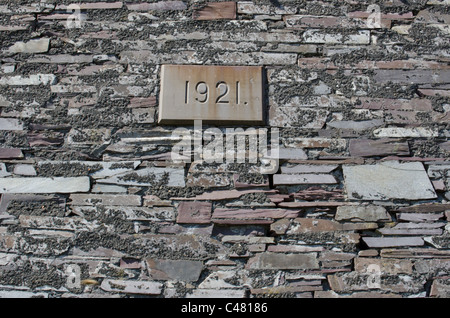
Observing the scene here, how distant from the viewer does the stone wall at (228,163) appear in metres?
2.50

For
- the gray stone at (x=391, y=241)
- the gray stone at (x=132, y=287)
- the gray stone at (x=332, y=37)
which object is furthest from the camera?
the gray stone at (x=332, y=37)

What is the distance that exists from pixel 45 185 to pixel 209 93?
106 cm

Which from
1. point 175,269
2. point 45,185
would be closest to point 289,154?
point 175,269

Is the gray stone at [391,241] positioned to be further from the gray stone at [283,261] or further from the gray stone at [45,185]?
the gray stone at [45,185]

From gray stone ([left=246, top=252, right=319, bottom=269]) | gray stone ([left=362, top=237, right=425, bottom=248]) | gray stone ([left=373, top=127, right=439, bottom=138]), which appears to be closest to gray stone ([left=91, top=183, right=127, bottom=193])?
gray stone ([left=246, top=252, right=319, bottom=269])

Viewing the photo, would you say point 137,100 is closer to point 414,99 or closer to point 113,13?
point 113,13

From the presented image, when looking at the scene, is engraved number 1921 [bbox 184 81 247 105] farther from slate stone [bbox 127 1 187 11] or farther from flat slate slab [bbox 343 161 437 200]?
flat slate slab [bbox 343 161 437 200]

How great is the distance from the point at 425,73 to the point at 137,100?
1747mm

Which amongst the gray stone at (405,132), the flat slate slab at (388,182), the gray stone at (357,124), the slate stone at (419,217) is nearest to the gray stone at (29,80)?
the gray stone at (357,124)

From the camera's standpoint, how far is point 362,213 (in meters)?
2.60

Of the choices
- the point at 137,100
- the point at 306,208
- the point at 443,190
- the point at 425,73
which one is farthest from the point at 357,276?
the point at 137,100

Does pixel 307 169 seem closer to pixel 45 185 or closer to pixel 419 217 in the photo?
pixel 419 217

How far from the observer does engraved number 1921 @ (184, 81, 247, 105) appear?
2.70 meters

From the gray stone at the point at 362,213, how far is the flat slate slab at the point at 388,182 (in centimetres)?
6
